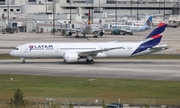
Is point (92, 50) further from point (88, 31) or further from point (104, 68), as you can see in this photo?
point (88, 31)

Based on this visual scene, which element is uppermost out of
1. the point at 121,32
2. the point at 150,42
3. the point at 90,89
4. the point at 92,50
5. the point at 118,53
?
the point at 121,32

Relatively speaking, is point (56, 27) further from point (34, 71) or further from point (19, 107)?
point (19, 107)

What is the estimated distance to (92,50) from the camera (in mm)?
74062

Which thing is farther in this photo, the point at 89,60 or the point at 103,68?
the point at 89,60

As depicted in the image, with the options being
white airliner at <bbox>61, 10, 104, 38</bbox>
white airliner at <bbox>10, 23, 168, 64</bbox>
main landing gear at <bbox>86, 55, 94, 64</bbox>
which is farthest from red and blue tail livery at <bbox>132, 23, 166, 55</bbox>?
white airliner at <bbox>61, 10, 104, 38</bbox>

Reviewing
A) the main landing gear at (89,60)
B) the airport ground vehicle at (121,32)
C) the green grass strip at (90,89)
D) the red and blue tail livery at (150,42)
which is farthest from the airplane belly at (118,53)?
the airport ground vehicle at (121,32)

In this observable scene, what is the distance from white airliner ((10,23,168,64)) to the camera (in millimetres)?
73875

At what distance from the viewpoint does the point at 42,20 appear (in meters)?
186

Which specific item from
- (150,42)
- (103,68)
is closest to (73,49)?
(103,68)

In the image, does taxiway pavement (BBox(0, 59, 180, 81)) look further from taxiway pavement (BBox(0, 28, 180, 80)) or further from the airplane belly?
the airplane belly

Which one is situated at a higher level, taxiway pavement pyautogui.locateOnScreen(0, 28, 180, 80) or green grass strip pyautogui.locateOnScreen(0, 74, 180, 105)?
taxiway pavement pyautogui.locateOnScreen(0, 28, 180, 80)

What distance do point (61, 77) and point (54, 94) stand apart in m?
12.3

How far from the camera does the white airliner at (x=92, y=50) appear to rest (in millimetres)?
73875

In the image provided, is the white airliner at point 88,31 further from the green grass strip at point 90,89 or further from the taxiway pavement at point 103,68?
the green grass strip at point 90,89
